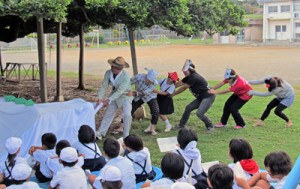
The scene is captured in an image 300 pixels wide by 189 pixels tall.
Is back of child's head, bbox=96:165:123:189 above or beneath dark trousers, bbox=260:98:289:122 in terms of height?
above

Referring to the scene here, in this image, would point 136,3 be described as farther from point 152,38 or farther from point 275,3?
point 152,38

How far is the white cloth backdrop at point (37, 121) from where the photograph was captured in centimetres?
723

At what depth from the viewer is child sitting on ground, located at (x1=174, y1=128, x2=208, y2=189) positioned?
5.50m

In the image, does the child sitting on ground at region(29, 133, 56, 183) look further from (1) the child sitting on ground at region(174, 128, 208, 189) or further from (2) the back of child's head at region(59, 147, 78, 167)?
(1) the child sitting on ground at region(174, 128, 208, 189)

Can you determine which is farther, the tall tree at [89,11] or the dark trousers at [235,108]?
the dark trousers at [235,108]

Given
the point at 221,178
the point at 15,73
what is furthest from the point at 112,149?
the point at 15,73

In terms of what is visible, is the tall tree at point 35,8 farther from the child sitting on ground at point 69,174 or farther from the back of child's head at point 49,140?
the child sitting on ground at point 69,174

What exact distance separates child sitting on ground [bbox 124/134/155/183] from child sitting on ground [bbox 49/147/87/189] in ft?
2.78

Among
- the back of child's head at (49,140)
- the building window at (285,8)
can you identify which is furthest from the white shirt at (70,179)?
the building window at (285,8)

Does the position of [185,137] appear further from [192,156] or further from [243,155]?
[243,155]

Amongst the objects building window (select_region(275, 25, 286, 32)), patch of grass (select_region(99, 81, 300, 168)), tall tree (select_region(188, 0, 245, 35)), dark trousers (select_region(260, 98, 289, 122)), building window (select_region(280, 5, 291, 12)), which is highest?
building window (select_region(280, 5, 291, 12))

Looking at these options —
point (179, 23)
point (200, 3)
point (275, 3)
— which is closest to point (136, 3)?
point (179, 23)

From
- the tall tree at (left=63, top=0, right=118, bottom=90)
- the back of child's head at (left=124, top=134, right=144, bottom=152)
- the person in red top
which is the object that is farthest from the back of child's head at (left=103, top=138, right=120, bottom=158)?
the person in red top

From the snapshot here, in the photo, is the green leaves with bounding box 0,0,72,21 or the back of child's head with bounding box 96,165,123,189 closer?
the back of child's head with bounding box 96,165,123,189
